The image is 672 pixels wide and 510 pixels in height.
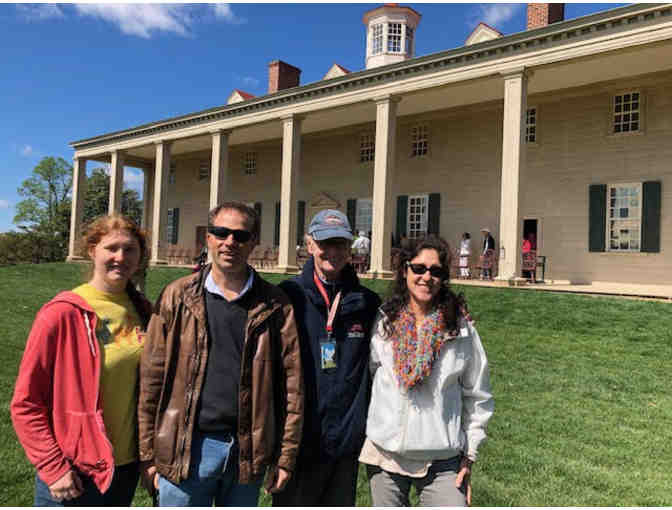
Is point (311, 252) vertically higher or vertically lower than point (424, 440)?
higher

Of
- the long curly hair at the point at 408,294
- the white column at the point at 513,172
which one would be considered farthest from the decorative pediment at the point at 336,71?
the long curly hair at the point at 408,294

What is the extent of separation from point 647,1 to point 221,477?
1299 cm

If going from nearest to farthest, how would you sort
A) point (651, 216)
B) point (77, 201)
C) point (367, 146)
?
point (651, 216)
point (367, 146)
point (77, 201)

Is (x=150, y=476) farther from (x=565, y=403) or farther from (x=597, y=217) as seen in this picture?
(x=597, y=217)

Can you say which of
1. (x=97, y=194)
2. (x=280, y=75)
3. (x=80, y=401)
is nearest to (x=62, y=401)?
(x=80, y=401)

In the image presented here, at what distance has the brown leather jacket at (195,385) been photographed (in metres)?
2.32

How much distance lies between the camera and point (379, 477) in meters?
2.55

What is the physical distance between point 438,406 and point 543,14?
15308 mm

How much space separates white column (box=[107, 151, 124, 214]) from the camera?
80.9 feet

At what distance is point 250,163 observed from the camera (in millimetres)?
24297

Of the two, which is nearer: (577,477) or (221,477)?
(221,477)

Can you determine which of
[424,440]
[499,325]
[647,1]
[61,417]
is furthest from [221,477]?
[647,1]

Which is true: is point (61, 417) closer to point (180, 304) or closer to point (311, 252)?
point (180, 304)

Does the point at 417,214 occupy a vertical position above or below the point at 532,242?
above
